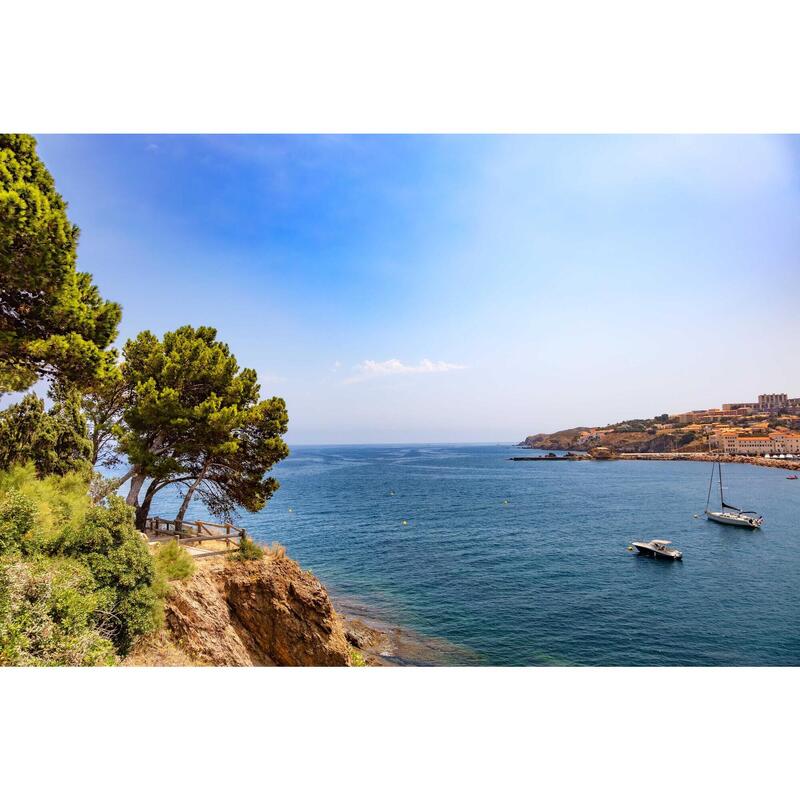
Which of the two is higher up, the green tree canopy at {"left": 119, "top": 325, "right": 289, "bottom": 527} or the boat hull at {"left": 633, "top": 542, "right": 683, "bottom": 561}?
the green tree canopy at {"left": 119, "top": 325, "right": 289, "bottom": 527}

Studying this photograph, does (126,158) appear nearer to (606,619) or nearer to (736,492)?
(606,619)

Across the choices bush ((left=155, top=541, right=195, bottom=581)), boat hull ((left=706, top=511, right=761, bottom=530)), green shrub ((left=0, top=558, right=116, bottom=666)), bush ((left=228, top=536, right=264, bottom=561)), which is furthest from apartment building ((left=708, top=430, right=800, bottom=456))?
green shrub ((left=0, top=558, right=116, bottom=666))

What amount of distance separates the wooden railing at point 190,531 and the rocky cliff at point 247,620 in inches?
31.2

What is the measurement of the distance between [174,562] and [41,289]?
417cm

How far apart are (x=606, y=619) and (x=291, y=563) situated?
10073 mm

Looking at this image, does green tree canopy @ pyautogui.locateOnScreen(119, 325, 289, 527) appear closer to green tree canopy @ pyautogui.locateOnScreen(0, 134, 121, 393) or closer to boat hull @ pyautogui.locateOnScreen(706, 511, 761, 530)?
green tree canopy @ pyautogui.locateOnScreen(0, 134, 121, 393)

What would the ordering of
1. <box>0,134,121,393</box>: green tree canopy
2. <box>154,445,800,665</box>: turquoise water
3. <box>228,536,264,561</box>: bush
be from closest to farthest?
<box>0,134,121,393</box>: green tree canopy < <box>228,536,264,561</box>: bush < <box>154,445,800,665</box>: turquoise water

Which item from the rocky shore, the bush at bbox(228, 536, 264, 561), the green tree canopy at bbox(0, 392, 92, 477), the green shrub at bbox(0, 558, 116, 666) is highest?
the green tree canopy at bbox(0, 392, 92, 477)

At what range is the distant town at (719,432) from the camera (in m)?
43.5

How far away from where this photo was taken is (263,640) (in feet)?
25.2

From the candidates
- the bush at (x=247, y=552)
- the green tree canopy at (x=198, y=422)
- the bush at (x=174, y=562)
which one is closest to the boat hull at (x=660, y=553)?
the green tree canopy at (x=198, y=422)

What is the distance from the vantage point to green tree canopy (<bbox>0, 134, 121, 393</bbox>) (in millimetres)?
4465

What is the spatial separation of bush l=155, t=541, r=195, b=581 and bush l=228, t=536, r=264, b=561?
3.85 feet
